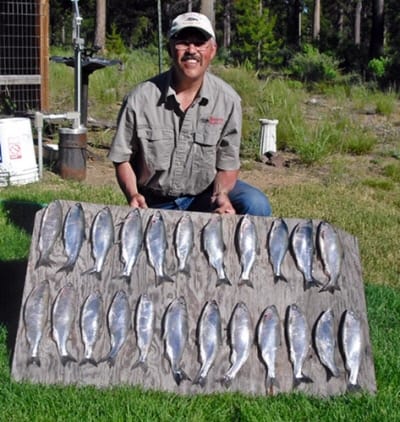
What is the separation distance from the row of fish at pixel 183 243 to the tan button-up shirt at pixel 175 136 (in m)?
0.81

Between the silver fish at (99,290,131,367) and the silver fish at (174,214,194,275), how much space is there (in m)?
0.34

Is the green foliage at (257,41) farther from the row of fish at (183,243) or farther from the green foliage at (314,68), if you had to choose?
the row of fish at (183,243)

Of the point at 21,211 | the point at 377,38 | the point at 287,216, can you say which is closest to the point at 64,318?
the point at 21,211

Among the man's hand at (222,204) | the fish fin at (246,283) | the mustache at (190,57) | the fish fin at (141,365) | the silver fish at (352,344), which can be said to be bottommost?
the fish fin at (141,365)

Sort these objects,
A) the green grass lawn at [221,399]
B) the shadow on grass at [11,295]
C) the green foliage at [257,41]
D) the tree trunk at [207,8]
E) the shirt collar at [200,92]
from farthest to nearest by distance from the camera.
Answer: the green foliage at [257,41] < the tree trunk at [207,8] < the shirt collar at [200,92] < the shadow on grass at [11,295] < the green grass lawn at [221,399]

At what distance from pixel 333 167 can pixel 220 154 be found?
5.42 meters

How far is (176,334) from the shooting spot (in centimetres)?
398

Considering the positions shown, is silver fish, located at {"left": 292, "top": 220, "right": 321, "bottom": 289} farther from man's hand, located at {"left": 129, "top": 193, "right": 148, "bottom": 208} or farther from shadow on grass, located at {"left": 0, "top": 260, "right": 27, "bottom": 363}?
shadow on grass, located at {"left": 0, "top": 260, "right": 27, "bottom": 363}

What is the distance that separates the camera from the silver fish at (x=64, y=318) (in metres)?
3.93

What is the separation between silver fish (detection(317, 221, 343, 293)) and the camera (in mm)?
4195

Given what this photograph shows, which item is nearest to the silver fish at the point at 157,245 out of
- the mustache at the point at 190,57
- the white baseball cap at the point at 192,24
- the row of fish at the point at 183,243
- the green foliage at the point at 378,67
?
the row of fish at the point at 183,243

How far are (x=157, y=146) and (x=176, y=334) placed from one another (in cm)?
142

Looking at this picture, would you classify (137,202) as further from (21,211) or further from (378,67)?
(378,67)

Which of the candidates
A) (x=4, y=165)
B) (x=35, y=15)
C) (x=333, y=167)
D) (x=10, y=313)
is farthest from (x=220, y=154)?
(x=35, y=15)
